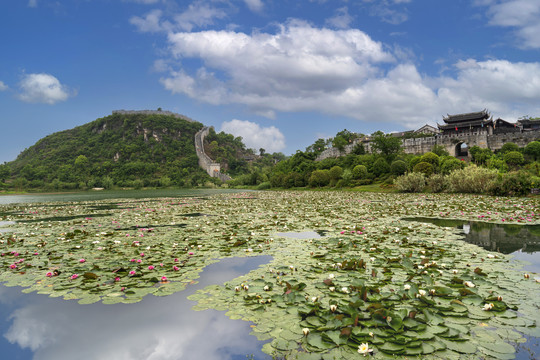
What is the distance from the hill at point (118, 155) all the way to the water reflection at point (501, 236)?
80597 mm

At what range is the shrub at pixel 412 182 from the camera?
2931cm

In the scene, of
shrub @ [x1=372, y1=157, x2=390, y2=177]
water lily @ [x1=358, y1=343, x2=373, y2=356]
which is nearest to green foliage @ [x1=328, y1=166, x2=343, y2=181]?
shrub @ [x1=372, y1=157, x2=390, y2=177]

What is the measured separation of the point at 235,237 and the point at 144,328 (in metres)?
4.98

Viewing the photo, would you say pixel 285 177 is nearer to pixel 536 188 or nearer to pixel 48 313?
pixel 536 188

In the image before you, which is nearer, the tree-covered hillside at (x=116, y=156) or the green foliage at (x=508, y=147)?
the green foliage at (x=508, y=147)

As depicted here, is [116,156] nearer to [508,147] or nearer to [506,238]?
[508,147]

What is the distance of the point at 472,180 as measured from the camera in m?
23.7

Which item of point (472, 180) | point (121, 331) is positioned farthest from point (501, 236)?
point (472, 180)

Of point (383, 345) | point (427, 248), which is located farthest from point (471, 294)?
point (427, 248)

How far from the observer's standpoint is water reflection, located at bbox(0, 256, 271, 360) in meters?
3.30

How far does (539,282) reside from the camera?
186 inches

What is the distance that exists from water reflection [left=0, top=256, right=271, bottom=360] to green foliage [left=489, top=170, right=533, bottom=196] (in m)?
24.1

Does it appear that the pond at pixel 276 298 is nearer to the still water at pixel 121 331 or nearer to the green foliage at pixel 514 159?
the still water at pixel 121 331

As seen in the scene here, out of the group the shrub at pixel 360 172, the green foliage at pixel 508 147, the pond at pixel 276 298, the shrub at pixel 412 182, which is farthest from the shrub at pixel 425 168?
the pond at pixel 276 298
